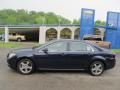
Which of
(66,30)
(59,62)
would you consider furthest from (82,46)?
(66,30)

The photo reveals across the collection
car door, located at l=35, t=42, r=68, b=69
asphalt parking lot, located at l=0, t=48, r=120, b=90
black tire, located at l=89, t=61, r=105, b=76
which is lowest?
asphalt parking lot, located at l=0, t=48, r=120, b=90

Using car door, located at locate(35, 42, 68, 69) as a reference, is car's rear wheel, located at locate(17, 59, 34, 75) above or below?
below

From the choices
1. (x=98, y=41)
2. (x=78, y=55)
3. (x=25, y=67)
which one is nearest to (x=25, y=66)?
(x=25, y=67)

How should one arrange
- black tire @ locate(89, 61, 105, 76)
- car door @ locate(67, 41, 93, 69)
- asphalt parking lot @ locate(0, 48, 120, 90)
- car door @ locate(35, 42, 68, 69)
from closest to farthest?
asphalt parking lot @ locate(0, 48, 120, 90)
car door @ locate(35, 42, 68, 69)
car door @ locate(67, 41, 93, 69)
black tire @ locate(89, 61, 105, 76)

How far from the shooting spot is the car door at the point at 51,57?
9586mm

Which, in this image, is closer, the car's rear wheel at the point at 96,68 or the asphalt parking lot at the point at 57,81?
the asphalt parking lot at the point at 57,81

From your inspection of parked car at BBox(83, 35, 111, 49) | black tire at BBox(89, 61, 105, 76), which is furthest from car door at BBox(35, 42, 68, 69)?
parked car at BBox(83, 35, 111, 49)

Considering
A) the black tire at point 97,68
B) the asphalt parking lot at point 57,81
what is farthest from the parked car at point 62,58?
the asphalt parking lot at point 57,81

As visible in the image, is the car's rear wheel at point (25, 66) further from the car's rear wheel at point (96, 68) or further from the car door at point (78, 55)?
the car's rear wheel at point (96, 68)

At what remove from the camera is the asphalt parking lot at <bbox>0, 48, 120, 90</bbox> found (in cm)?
764

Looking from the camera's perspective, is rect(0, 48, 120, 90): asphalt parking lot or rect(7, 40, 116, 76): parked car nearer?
rect(0, 48, 120, 90): asphalt parking lot

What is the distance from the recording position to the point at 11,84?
305 inches

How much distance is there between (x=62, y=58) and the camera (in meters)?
9.68

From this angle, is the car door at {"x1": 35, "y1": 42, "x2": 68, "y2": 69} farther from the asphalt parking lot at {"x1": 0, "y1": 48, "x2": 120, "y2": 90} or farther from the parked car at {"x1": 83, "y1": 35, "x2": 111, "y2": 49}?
the parked car at {"x1": 83, "y1": 35, "x2": 111, "y2": 49}
